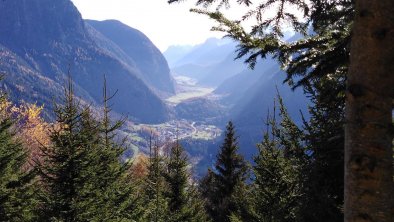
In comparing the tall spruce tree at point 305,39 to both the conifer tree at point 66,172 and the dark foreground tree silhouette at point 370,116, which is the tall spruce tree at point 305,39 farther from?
the conifer tree at point 66,172

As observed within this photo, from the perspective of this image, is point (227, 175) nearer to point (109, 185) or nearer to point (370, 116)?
A: point (109, 185)

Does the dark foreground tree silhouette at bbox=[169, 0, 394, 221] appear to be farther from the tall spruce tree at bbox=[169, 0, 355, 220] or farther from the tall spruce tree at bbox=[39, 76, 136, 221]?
the tall spruce tree at bbox=[39, 76, 136, 221]

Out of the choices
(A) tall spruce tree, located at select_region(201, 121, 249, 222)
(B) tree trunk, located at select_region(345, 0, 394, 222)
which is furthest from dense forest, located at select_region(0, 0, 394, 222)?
(A) tall spruce tree, located at select_region(201, 121, 249, 222)

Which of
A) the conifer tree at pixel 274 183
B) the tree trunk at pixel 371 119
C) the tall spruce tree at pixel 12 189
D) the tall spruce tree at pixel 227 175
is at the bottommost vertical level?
the tree trunk at pixel 371 119

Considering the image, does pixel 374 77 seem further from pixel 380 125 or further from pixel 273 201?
pixel 273 201

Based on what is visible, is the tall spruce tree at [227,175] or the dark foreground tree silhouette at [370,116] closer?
the dark foreground tree silhouette at [370,116]

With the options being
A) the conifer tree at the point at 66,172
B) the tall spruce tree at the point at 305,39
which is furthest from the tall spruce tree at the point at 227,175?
the tall spruce tree at the point at 305,39

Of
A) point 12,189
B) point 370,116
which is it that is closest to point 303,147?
point 370,116

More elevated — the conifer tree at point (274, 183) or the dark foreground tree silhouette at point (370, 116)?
the conifer tree at point (274, 183)
